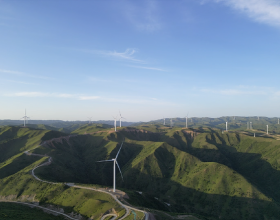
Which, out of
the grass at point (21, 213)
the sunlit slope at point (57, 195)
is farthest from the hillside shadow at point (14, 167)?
the grass at point (21, 213)

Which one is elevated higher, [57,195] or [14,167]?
[14,167]

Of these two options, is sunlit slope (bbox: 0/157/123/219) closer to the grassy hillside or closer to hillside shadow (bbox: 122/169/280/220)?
the grassy hillside

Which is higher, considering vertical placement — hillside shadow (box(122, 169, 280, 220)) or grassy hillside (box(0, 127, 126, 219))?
grassy hillside (box(0, 127, 126, 219))

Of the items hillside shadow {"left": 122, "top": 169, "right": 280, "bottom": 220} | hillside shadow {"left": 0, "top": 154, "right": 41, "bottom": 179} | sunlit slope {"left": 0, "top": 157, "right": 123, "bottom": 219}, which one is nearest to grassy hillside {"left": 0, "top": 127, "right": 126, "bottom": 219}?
sunlit slope {"left": 0, "top": 157, "right": 123, "bottom": 219}

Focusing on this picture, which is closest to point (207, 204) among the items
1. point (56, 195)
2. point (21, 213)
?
point (56, 195)

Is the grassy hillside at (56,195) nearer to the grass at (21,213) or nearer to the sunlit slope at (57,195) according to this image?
the sunlit slope at (57,195)

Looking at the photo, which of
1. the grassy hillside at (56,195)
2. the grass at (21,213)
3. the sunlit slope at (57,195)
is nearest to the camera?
the grass at (21,213)

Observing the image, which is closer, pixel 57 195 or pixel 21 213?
pixel 21 213

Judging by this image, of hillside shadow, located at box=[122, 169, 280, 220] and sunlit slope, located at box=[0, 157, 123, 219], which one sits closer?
sunlit slope, located at box=[0, 157, 123, 219]

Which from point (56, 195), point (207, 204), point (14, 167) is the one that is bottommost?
point (207, 204)

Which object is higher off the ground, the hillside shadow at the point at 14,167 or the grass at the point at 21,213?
the hillside shadow at the point at 14,167

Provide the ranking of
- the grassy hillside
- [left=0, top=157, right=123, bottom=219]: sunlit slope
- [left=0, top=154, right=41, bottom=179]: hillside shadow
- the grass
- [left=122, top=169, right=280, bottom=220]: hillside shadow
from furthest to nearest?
[left=0, top=154, right=41, bottom=179]: hillside shadow
[left=122, top=169, right=280, bottom=220]: hillside shadow
[left=0, top=157, right=123, bottom=219]: sunlit slope
the grassy hillside
the grass

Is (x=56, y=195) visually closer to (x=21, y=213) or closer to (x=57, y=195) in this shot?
(x=57, y=195)
